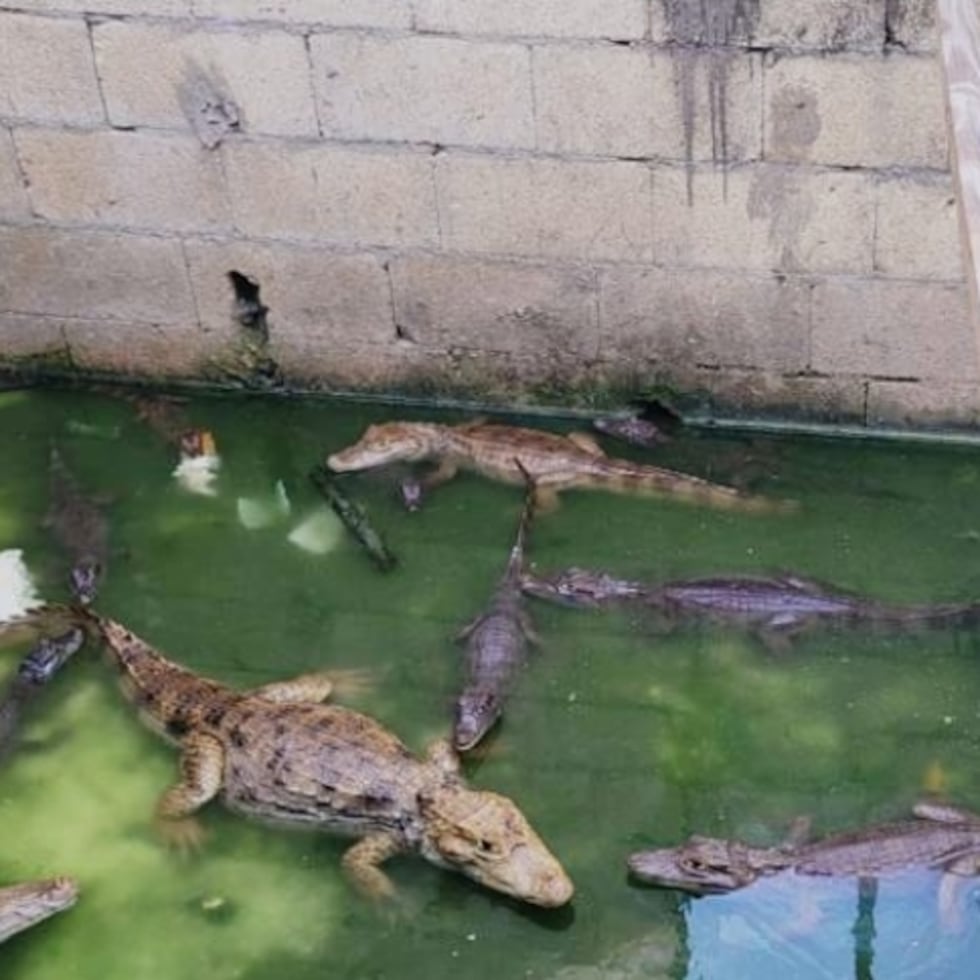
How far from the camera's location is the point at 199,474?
7020 millimetres

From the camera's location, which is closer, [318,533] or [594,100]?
[594,100]

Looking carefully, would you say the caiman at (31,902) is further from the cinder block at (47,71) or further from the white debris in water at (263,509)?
the cinder block at (47,71)

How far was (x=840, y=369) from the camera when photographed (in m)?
6.73

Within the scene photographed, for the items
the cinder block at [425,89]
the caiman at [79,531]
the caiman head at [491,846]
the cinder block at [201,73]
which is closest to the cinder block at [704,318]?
the cinder block at [425,89]

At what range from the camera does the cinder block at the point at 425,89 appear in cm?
629

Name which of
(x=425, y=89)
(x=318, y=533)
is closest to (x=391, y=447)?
(x=318, y=533)

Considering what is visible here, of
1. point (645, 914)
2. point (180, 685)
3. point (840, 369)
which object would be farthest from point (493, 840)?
point (840, 369)

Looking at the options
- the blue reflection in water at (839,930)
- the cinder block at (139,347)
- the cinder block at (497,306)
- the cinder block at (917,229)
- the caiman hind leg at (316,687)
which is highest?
the cinder block at (917,229)

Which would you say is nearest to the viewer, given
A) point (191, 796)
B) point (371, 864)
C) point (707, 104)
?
point (371, 864)

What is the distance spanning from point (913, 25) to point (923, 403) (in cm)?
147

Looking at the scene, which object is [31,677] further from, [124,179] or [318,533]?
[124,179]

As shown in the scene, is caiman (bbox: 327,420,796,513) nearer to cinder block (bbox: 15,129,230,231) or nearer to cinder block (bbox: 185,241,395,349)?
cinder block (bbox: 185,241,395,349)

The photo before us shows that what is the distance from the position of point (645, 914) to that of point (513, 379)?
8.29ft

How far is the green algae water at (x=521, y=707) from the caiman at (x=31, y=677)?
54mm
